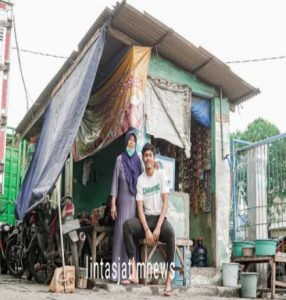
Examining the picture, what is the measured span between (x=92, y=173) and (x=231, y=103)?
3.04 meters

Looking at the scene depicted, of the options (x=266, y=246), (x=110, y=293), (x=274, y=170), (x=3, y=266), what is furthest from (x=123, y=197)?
(x=3, y=266)

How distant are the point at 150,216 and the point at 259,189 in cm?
303

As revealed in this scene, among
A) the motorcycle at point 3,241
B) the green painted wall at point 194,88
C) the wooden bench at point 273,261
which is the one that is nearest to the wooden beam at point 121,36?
the green painted wall at point 194,88

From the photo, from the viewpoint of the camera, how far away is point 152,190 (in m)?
5.88

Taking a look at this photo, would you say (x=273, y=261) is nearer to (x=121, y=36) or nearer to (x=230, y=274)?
(x=230, y=274)

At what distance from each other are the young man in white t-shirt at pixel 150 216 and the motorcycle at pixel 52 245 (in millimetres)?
719

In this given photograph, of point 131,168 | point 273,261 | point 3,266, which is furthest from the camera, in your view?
point 3,266

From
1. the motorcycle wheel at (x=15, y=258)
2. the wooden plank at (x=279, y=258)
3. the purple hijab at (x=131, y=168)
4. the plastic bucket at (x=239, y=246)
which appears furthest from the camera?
the motorcycle wheel at (x=15, y=258)

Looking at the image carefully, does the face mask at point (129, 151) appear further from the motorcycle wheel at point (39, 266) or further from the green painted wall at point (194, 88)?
the motorcycle wheel at point (39, 266)

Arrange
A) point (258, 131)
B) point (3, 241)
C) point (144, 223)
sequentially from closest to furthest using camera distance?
point (144, 223), point (3, 241), point (258, 131)

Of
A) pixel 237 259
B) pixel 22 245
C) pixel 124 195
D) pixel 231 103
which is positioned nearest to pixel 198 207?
pixel 237 259

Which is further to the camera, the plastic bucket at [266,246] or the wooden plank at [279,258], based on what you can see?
the plastic bucket at [266,246]

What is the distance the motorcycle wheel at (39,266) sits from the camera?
6367 mm

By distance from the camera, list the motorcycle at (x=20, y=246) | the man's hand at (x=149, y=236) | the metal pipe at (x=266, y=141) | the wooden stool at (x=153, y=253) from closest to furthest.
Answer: the man's hand at (x=149, y=236) → the wooden stool at (x=153, y=253) → the motorcycle at (x=20, y=246) → the metal pipe at (x=266, y=141)
